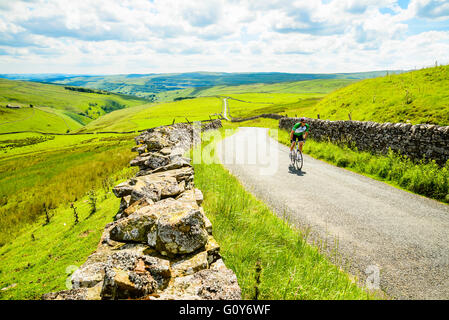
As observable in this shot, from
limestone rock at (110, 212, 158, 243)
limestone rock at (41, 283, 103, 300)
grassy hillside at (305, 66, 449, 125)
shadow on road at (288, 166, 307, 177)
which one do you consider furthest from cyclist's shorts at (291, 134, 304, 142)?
limestone rock at (41, 283, 103, 300)

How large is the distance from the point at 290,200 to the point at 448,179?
6.00 meters

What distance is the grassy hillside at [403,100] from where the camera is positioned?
53.8 ft

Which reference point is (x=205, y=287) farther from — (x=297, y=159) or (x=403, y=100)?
(x=403, y=100)

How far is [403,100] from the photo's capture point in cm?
1959

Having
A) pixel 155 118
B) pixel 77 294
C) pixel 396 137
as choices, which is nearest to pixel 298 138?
pixel 396 137

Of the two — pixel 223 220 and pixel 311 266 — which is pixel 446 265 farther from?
pixel 223 220

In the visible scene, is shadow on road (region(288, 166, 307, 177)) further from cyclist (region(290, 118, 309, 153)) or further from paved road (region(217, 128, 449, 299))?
cyclist (region(290, 118, 309, 153))

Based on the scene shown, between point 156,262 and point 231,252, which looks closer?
point 156,262

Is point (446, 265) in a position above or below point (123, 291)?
below

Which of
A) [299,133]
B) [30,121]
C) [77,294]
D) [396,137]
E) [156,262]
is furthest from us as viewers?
[30,121]

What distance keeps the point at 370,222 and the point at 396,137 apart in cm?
816

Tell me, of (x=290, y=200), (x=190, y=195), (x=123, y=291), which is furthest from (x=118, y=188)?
(x=290, y=200)

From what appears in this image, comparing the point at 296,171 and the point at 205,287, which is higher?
the point at 205,287
